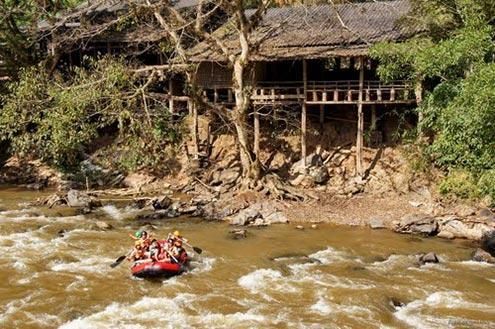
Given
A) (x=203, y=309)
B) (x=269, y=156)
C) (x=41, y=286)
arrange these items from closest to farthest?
(x=203, y=309)
(x=41, y=286)
(x=269, y=156)

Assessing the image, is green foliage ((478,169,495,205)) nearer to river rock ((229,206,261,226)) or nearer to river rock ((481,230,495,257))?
river rock ((481,230,495,257))

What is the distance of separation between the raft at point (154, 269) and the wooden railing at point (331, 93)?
12.3 m

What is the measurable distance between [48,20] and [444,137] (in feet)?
73.8

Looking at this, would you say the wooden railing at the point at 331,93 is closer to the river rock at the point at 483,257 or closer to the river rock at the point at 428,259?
the river rock at the point at 483,257

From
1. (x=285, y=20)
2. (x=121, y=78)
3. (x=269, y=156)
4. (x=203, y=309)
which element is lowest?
(x=203, y=309)

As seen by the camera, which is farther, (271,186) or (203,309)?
(271,186)

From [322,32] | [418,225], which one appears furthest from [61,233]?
[322,32]

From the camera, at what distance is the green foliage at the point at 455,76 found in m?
17.0

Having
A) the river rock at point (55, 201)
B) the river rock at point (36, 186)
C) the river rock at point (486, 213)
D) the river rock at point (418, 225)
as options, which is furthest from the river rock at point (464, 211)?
the river rock at point (36, 186)

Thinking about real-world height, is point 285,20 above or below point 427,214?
above

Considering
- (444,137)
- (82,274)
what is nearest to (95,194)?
(82,274)

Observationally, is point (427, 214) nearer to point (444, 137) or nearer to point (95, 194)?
point (444, 137)

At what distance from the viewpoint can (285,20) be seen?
95.0 ft

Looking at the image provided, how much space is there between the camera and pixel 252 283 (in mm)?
16469
